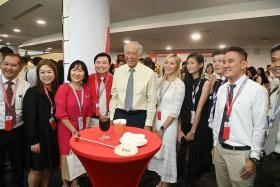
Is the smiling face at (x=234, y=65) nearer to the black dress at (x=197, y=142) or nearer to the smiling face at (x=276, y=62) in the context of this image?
the smiling face at (x=276, y=62)

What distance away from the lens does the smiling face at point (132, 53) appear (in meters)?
2.52

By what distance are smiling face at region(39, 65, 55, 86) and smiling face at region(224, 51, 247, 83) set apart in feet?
5.94

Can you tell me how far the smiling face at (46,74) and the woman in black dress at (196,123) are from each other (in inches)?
65.8

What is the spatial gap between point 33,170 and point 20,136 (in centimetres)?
41

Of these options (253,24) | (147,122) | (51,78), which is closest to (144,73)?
(147,122)

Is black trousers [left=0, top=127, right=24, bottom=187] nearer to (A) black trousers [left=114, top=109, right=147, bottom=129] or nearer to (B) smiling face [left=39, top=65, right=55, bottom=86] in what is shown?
(B) smiling face [left=39, top=65, right=55, bottom=86]

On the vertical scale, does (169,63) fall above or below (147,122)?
above

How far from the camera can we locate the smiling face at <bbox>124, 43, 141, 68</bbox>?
8.28 ft

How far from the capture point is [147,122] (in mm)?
2572

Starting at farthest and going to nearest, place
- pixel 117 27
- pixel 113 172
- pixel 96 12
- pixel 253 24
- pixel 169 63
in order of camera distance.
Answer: pixel 117 27
pixel 253 24
pixel 96 12
pixel 169 63
pixel 113 172

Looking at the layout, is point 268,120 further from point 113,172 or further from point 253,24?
point 253,24

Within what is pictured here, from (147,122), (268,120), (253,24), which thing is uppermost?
(253,24)

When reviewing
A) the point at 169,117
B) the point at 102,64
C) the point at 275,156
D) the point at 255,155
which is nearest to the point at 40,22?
the point at 102,64

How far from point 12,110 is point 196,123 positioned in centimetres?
211
